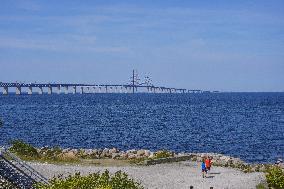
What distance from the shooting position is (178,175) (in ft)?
104

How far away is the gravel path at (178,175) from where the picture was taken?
28656 mm

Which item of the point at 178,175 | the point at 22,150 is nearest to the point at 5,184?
the point at 178,175

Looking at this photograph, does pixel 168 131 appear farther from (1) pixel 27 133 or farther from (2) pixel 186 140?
(1) pixel 27 133

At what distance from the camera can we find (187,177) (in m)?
31.0

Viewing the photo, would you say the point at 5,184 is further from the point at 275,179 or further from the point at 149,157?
the point at 149,157

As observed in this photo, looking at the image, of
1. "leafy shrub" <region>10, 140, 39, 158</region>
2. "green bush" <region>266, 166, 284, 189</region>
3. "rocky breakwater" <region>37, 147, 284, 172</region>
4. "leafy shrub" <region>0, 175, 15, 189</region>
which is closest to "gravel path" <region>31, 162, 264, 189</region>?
"green bush" <region>266, 166, 284, 189</region>

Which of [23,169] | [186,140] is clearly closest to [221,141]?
[186,140]

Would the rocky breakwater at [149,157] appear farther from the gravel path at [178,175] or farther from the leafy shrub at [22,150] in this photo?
the gravel path at [178,175]

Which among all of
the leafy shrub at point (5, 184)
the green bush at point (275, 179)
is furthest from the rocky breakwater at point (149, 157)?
the leafy shrub at point (5, 184)

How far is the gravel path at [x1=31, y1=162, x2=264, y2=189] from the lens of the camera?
2866cm

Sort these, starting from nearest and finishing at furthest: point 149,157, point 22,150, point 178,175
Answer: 1. point 178,175
2. point 22,150
3. point 149,157

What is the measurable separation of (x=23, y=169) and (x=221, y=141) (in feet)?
149

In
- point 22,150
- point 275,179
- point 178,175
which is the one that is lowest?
point 178,175

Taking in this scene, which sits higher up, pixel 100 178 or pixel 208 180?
pixel 100 178
